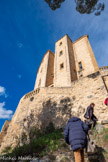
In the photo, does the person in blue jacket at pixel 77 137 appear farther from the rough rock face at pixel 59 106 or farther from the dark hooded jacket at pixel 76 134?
the rough rock face at pixel 59 106

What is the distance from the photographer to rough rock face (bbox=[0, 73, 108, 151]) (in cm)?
776

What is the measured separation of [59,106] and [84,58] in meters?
10.9

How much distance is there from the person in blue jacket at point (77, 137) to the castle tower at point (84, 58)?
12.2 m

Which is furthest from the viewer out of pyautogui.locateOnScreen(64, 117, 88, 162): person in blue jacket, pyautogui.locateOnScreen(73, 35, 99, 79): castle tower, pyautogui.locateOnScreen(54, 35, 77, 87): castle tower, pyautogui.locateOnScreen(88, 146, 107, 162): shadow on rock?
pyautogui.locateOnScreen(73, 35, 99, 79): castle tower

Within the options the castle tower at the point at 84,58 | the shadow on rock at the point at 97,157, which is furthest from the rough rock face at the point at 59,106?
the castle tower at the point at 84,58

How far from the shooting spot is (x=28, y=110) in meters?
10.1

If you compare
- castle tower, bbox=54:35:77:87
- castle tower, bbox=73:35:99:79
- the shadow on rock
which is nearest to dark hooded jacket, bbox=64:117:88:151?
the shadow on rock

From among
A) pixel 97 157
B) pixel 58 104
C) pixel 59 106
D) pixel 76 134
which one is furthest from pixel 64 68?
pixel 76 134

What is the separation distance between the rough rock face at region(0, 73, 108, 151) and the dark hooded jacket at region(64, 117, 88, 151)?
4595 mm

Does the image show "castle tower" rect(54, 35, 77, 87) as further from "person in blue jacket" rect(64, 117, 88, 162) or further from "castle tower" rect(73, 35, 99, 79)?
"person in blue jacket" rect(64, 117, 88, 162)

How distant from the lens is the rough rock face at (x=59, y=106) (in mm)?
7762

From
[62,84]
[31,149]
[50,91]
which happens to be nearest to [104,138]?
[31,149]

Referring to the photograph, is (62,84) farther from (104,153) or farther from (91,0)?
(104,153)

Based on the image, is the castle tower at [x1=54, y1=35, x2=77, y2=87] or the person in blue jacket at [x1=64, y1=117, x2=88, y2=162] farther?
the castle tower at [x1=54, y1=35, x2=77, y2=87]
